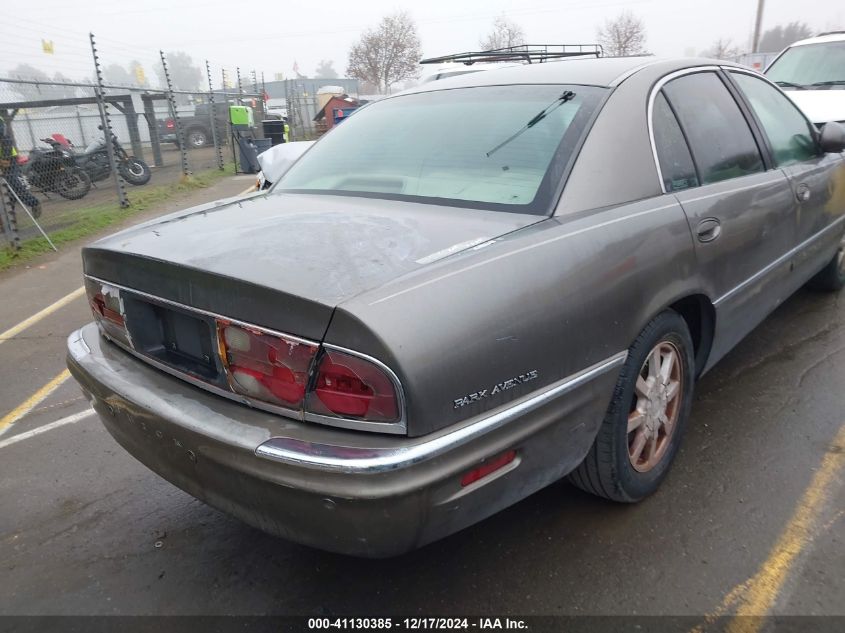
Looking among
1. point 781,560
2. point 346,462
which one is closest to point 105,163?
point 346,462

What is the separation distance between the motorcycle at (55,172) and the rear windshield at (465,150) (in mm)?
6883

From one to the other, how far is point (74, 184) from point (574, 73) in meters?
9.31

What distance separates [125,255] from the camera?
2.05 meters

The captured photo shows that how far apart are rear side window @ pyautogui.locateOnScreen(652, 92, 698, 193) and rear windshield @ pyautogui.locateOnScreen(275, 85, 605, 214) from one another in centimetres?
29

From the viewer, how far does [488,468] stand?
167 cm

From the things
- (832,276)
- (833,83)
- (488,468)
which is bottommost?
(832,276)

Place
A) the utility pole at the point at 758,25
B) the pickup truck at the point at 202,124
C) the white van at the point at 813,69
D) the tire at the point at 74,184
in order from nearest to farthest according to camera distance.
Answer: the white van at the point at 813,69
the tire at the point at 74,184
the pickup truck at the point at 202,124
the utility pole at the point at 758,25

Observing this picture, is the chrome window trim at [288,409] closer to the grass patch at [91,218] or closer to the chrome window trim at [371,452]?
the chrome window trim at [371,452]

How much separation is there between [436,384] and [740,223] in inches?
71.3

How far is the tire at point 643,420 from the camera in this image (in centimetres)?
211

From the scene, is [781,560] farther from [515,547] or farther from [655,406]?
[515,547]

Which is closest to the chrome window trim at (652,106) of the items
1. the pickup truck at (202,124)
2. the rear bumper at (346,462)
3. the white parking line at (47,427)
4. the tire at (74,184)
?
the rear bumper at (346,462)

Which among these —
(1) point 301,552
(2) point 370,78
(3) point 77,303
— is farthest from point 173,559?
(2) point 370,78

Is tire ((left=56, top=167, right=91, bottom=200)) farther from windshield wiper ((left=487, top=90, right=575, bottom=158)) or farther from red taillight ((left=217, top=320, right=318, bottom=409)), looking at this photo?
red taillight ((left=217, top=320, right=318, bottom=409))
